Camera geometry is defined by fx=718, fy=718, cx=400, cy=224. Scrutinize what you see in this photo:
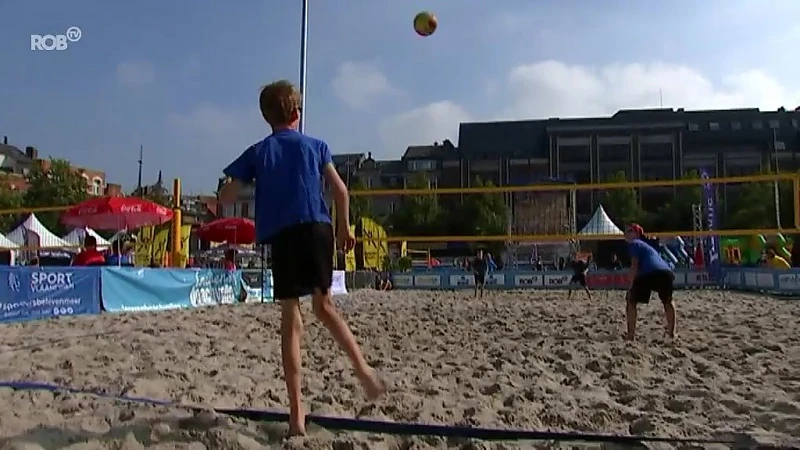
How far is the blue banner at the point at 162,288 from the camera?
10461 millimetres

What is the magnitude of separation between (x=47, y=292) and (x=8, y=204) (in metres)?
30.6

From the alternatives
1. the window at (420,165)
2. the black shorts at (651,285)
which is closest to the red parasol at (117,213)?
the black shorts at (651,285)

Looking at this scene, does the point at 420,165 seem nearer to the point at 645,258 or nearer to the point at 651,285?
the point at 645,258

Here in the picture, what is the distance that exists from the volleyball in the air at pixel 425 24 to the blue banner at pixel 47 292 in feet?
18.3

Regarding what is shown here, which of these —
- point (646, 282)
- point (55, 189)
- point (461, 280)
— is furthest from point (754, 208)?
point (646, 282)

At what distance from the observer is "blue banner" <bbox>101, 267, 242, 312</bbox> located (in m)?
10.5

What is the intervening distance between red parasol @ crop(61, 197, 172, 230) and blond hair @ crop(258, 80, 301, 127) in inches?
427

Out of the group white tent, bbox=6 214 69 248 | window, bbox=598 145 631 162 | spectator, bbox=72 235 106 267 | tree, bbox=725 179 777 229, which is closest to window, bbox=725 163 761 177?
tree, bbox=725 179 777 229

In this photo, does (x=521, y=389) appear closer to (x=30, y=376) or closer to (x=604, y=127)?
(x=30, y=376)

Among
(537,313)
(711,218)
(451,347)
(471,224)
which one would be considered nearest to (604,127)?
(471,224)

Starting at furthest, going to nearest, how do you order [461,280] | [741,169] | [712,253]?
[741,169], [461,280], [712,253]

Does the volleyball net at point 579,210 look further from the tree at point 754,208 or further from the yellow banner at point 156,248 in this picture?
the yellow banner at point 156,248

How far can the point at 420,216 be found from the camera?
2140 inches

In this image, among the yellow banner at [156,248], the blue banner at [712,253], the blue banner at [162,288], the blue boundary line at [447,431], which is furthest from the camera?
the blue banner at [712,253]
